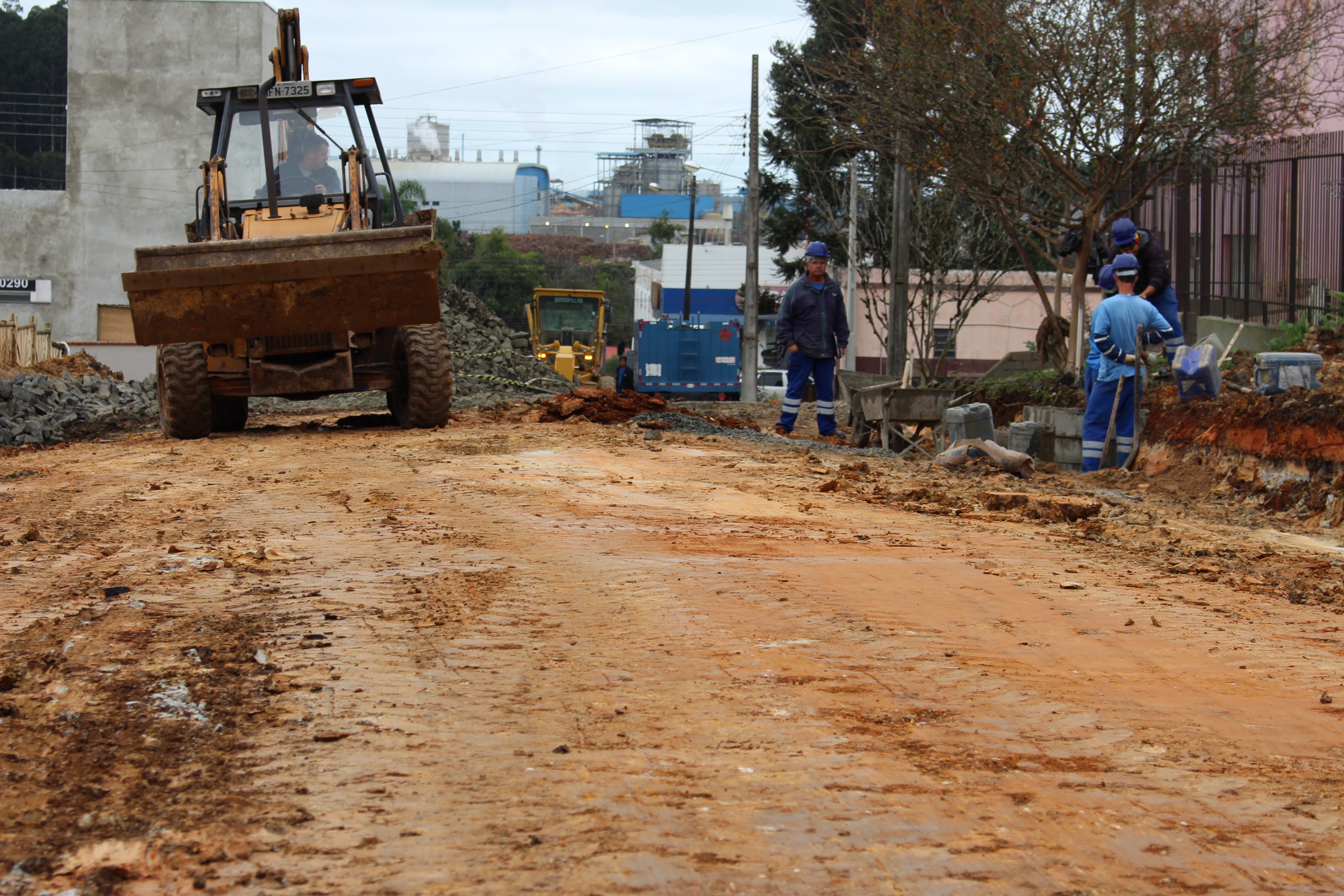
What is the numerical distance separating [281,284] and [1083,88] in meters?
9.10

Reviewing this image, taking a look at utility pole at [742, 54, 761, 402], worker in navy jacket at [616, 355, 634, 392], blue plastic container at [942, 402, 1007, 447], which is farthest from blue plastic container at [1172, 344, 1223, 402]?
worker in navy jacket at [616, 355, 634, 392]

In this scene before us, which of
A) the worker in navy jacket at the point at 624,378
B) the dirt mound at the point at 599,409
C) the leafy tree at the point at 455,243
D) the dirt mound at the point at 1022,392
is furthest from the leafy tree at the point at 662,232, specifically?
the dirt mound at the point at 599,409

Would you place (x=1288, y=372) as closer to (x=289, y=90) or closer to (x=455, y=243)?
(x=289, y=90)

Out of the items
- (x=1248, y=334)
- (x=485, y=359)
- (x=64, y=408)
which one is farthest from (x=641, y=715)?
(x=485, y=359)

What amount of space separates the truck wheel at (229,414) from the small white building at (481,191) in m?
78.4

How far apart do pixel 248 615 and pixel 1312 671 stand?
143 inches

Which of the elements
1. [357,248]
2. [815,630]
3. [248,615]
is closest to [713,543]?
[815,630]

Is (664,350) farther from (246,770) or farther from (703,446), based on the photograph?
(246,770)

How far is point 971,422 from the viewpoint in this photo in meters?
11.2

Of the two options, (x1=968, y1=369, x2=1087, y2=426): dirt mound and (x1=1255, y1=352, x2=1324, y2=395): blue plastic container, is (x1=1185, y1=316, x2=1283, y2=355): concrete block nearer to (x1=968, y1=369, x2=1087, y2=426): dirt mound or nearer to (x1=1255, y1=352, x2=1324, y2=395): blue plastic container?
(x1=968, y1=369, x2=1087, y2=426): dirt mound

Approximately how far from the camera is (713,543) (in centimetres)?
596

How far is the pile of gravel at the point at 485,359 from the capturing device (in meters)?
18.5

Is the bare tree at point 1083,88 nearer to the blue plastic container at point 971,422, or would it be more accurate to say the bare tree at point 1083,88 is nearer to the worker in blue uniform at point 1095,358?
the worker in blue uniform at point 1095,358

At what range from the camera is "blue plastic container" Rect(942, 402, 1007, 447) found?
11.2m
